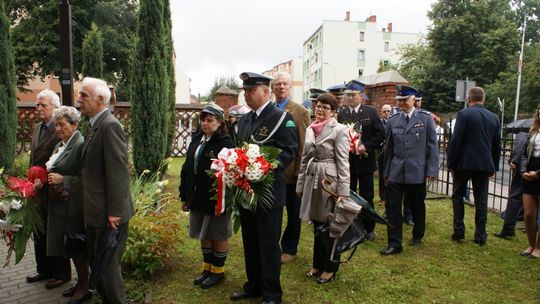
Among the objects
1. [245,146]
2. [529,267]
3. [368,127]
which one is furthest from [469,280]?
[245,146]

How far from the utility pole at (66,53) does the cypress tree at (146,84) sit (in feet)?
9.06

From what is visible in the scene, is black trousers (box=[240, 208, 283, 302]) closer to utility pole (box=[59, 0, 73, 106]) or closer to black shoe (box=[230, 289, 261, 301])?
black shoe (box=[230, 289, 261, 301])

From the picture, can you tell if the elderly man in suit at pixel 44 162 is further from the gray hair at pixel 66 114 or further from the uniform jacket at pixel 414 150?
the uniform jacket at pixel 414 150

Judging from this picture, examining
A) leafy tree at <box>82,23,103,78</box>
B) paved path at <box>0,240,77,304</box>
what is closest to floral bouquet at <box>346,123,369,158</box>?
paved path at <box>0,240,77,304</box>

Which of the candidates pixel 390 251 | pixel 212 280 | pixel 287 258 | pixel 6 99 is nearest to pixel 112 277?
pixel 212 280

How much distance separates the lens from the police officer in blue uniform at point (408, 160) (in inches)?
200

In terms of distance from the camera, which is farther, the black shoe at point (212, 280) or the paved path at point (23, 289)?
the black shoe at point (212, 280)

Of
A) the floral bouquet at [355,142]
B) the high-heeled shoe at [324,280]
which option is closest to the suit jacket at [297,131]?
the floral bouquet at [355,142]

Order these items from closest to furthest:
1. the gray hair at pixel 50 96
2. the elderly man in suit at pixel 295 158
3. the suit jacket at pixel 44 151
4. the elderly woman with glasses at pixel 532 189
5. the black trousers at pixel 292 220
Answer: the suit jacket at pixel 44 151 < the gray hair at pixel 50 96 < the elderly man in suit at pixel 295 158 < the black trousers at pixel 292 220 < the elderly woman with glasses at pixel 532 189

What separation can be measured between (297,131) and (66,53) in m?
3.64

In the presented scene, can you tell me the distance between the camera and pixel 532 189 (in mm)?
5043

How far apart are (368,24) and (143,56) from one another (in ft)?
186

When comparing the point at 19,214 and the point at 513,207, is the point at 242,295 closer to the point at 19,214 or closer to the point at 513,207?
the point at 19,214

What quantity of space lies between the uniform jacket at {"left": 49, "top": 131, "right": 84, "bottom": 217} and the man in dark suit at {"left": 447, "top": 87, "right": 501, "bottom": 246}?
4.62m
